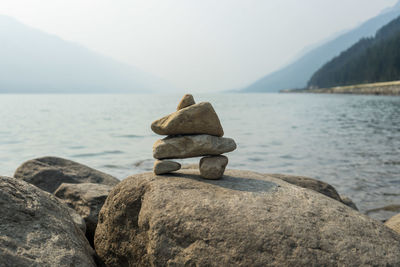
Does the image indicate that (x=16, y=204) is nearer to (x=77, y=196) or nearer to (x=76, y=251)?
(x=76, y=251)

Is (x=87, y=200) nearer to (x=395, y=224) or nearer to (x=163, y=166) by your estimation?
(x=163, y=166)

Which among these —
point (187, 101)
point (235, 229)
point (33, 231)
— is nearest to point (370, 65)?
point (187, 101)

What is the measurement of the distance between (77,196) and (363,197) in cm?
716

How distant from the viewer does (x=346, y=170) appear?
40.0 ft

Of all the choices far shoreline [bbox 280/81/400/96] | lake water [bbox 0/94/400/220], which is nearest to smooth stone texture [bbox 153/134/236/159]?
lake water [bbox 0/94/400/220]

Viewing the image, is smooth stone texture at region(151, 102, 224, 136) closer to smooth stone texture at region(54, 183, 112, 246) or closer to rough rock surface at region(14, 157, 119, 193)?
smooth stone texture at region(54, 183, 112, 246)

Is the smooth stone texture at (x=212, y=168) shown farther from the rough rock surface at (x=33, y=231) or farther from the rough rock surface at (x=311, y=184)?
the rough rock surface at (x=311, y=184)

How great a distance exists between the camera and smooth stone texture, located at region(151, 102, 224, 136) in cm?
456

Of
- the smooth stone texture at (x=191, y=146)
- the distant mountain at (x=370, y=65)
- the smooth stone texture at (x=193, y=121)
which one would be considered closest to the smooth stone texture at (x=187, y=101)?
the smooth stone texture at (x=193, y=121)

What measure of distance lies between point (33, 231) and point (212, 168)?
2.19m

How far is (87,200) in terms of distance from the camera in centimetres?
570

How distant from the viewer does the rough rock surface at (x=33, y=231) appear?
2949 millimetres

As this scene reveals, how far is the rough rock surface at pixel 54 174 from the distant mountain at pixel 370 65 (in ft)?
373

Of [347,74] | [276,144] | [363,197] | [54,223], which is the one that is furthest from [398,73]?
[54,223]
